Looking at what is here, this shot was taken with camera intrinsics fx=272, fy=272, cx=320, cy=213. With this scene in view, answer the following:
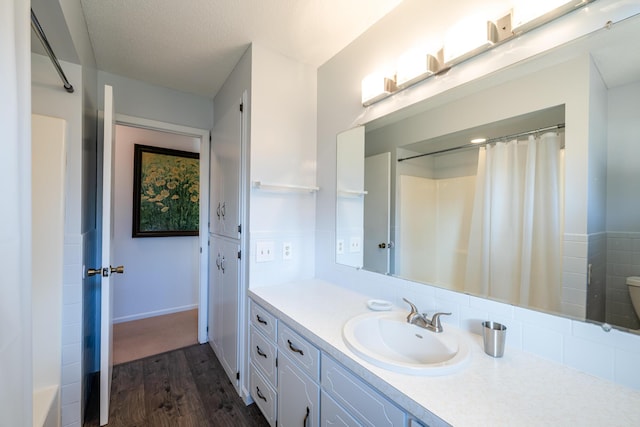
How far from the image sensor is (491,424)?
25.1 inches

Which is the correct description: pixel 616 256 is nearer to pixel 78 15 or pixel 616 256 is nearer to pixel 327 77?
pixel 327 77

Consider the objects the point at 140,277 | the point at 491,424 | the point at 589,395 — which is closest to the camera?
the point at 491,424

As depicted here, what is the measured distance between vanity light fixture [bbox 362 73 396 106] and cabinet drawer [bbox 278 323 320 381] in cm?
132

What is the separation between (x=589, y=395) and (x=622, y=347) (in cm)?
19

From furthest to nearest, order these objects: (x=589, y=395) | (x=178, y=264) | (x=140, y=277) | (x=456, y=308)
A: (x=178, y=264), (x=140, y=277), (x=456, y=308), (x=589, y=395)

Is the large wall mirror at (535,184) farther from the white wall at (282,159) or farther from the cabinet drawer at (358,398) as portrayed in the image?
the white wall at (282,159)

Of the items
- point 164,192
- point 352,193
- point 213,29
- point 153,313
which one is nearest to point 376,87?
point 352,193

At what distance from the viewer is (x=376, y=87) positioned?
154 centimetres

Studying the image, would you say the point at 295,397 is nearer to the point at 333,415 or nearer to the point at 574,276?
the point at 333,415

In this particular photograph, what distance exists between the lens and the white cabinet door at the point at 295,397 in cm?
114

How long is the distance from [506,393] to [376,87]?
1.46 meters

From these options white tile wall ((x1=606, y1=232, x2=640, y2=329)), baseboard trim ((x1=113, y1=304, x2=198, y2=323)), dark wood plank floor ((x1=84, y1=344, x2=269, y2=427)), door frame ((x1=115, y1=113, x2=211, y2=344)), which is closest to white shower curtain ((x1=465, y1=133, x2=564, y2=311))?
white tile wall ((x1=606, y1=232, x2=640, y2=329))

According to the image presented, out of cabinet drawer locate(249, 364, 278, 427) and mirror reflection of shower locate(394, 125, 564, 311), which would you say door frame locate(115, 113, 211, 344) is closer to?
cabinet drawer locate(249, 364, 278, 427)

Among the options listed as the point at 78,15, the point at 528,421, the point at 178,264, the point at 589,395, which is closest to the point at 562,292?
the point at 589,395
